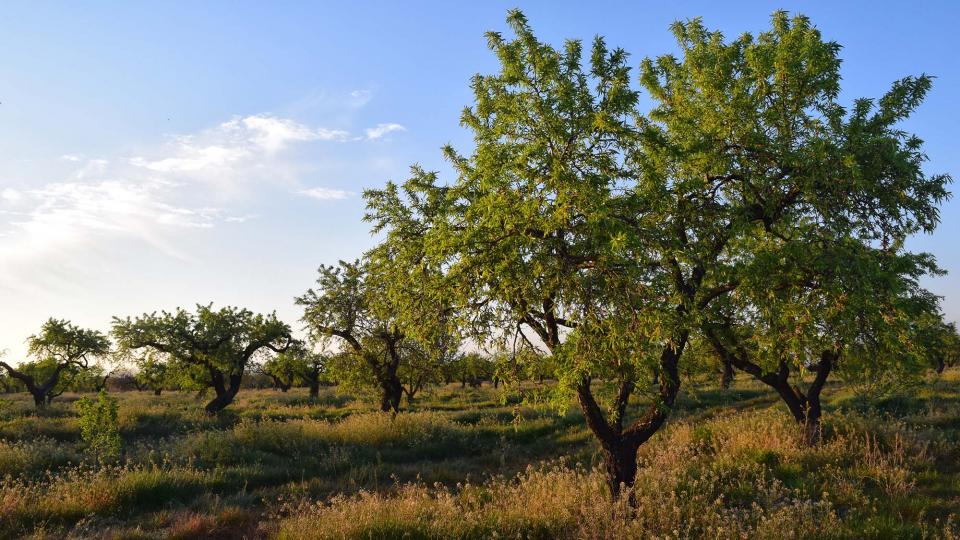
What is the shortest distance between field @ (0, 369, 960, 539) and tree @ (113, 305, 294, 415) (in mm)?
7915

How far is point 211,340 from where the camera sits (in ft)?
103

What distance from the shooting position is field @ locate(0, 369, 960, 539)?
28.4 ft

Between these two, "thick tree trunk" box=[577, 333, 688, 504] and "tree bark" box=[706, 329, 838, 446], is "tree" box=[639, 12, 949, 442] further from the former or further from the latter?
"tree bark" box=[706, 329, 838, 446]

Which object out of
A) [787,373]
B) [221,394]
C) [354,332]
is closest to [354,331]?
[354,332]

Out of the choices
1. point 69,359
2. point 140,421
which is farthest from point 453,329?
point 69,359

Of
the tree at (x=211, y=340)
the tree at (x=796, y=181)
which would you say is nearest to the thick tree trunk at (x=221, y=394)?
the tree at (x=211, y=340)

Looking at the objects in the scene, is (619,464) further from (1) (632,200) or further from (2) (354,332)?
(2) (354,332)

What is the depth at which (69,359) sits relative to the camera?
38.3 metres

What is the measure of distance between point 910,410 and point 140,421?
3146cm

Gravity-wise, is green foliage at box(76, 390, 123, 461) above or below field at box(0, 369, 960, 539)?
above

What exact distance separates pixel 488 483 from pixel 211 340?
23.3 m

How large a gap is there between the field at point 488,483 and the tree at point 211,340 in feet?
26.0

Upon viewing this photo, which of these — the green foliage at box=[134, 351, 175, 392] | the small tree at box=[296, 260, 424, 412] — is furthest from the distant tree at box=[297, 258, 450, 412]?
the green foliage at box=[134, 351, 175, 392]

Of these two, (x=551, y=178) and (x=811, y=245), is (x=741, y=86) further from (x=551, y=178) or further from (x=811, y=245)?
(x=551, y=178)
